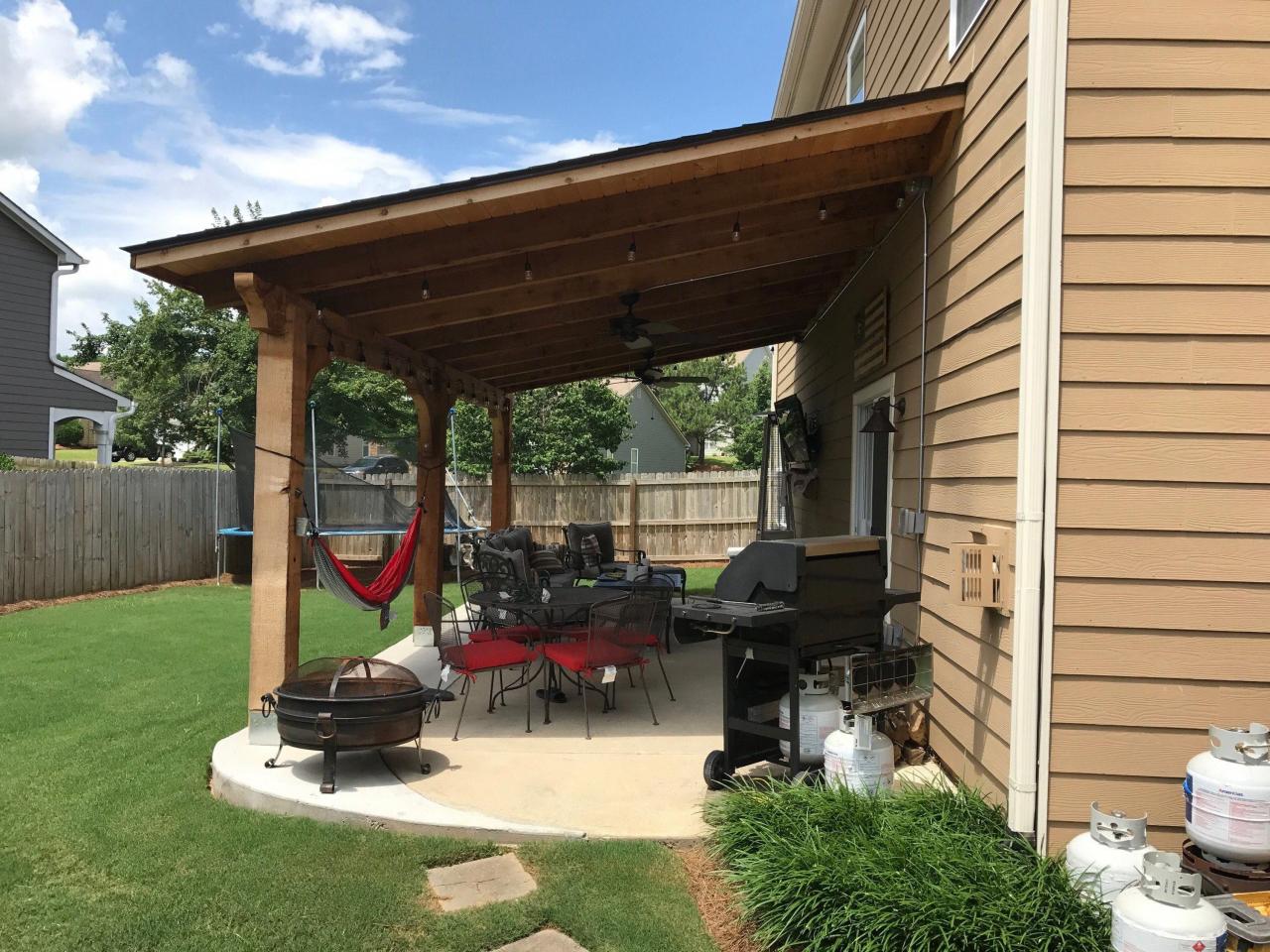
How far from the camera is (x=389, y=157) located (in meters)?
25.1

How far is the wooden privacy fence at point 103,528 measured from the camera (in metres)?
8.59

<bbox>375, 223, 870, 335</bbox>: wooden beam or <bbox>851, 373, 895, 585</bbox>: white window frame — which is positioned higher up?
<bbox>375, 223, 870, 335</bbox>: wooden beam

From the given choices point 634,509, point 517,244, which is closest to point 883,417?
point 517,244

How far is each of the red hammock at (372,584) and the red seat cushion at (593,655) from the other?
1.19m

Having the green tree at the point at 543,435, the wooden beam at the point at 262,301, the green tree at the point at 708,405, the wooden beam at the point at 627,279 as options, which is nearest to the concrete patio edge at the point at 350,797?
the wooden beam at the point at 262,301

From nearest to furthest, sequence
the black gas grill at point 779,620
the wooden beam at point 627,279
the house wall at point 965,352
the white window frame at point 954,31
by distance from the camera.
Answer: the house wall at point 965,352 → the black gas grill at point 779,620 → the white window frame at point 954,31 → the wooden beam at point 627,279

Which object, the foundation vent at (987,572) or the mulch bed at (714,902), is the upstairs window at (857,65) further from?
the mulch bed at (714,902)

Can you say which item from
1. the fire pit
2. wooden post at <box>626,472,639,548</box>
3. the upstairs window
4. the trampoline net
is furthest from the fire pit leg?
wooden post at <box>626,472,639,548</box>

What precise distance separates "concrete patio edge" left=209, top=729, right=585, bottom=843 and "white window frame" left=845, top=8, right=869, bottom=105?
488cm

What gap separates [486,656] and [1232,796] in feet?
10.6

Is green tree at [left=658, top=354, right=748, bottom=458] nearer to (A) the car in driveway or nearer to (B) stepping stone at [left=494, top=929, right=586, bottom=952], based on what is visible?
(A) the car in driveway

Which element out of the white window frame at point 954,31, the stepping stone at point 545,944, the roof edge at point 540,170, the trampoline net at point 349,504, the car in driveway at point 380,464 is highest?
the white window frame at point 954,31

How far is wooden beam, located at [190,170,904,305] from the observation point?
382cm

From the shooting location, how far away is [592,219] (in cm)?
404
